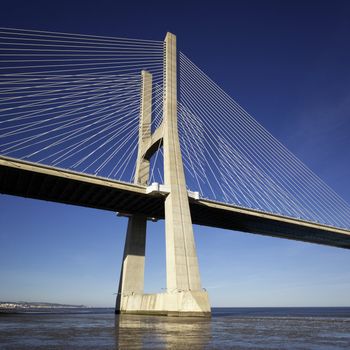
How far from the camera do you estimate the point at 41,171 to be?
31641mm

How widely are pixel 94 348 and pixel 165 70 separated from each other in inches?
1256

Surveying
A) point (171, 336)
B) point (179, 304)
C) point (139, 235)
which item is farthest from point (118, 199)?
point (171, 336)

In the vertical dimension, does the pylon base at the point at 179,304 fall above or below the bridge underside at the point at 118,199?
below

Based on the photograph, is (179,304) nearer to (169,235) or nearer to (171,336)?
(169,235)

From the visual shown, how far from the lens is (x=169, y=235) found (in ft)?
109

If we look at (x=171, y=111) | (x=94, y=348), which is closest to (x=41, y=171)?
(x=171, y=111)

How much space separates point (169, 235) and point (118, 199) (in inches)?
292

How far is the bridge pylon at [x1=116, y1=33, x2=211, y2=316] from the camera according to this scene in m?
31.0

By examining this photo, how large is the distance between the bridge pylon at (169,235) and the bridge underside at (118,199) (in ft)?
6.99

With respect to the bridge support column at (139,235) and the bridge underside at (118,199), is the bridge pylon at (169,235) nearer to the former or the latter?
the bridge support column at (139,235)

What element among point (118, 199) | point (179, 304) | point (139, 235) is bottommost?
point (179, 304)

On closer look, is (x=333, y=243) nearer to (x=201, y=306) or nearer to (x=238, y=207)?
(x=238, y=207)

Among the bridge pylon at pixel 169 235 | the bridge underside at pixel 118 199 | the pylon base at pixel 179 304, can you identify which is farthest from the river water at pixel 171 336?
the bridge underside at pixel 118 199

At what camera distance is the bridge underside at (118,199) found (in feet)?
107
